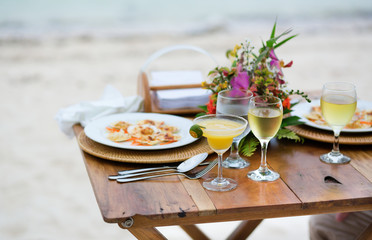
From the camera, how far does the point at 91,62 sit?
23.1ft

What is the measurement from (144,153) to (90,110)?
0.49m

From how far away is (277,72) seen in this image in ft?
4.54

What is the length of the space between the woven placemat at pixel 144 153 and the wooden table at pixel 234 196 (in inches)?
0.9

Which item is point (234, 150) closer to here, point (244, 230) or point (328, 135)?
point (328, 135)

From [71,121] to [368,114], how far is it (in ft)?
3.31

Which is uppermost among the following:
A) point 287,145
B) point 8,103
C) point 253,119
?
point 253,119

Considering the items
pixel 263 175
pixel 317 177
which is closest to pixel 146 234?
pixel 263 175

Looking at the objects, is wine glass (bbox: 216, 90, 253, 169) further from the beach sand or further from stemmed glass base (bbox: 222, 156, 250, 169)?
the beach sand

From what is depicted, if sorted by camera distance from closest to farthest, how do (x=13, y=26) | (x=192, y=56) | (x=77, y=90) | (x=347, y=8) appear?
(x=77, y=90) → (x=192, y=56) → (x=13, y=26) → (x=347, y=8)

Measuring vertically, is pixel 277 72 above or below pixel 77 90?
above

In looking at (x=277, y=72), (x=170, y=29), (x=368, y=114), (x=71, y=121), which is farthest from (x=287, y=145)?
(x=170, y=29)

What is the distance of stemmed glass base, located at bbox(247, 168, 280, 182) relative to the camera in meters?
1.19

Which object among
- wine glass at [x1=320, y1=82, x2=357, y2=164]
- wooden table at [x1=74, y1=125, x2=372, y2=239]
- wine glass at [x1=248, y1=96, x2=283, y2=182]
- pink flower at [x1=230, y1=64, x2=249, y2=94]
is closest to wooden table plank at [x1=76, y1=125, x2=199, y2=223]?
wooden table at [x1=74, y1=125, x2=372, y2=239]

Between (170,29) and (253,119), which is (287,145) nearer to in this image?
(253,119)
